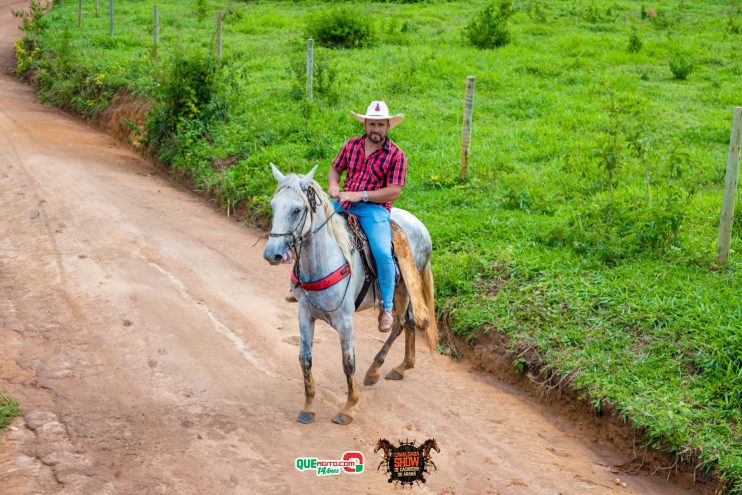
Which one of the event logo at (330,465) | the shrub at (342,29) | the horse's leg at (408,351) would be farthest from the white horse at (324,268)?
the shrub at (342,29)

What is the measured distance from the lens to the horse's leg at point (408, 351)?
7.81 m

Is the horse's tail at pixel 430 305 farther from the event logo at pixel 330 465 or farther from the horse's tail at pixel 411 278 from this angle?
the event logo at pixel 330 465

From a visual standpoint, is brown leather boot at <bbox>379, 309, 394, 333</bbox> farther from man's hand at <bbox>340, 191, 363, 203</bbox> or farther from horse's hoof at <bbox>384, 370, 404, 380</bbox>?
man's hand at <bbox>340, 191, 363, 203</bbox>

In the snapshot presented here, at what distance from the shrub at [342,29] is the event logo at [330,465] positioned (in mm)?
14647

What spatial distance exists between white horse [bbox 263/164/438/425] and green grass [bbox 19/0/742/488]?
4.55 feet

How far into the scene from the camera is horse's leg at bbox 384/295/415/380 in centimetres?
781

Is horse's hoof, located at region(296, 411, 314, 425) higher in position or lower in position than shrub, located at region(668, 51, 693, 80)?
lower

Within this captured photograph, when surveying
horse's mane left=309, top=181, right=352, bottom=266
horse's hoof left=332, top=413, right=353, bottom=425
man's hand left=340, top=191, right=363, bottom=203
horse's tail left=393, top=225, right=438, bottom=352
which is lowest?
horse's hoof left=332, top=413, right=353, bottom=425

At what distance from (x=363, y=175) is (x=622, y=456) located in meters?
3.27

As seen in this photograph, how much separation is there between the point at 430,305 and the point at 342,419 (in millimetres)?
1621

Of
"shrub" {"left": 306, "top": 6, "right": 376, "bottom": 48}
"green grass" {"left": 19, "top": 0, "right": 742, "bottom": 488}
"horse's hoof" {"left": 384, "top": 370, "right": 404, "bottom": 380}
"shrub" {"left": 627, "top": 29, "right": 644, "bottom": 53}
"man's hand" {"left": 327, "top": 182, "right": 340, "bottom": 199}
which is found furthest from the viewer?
"shrub" {"left": 306, "top": 6, "right": 376, "bottom": 48}

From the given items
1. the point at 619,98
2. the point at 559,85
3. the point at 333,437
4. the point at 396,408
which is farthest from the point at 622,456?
the point at 559,85

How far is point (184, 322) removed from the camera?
8.53 metres

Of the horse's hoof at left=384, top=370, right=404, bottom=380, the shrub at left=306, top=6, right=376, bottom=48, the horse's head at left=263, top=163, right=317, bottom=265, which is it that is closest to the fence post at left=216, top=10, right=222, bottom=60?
the shrub at left=306, top=6, right=376, bottom=48
